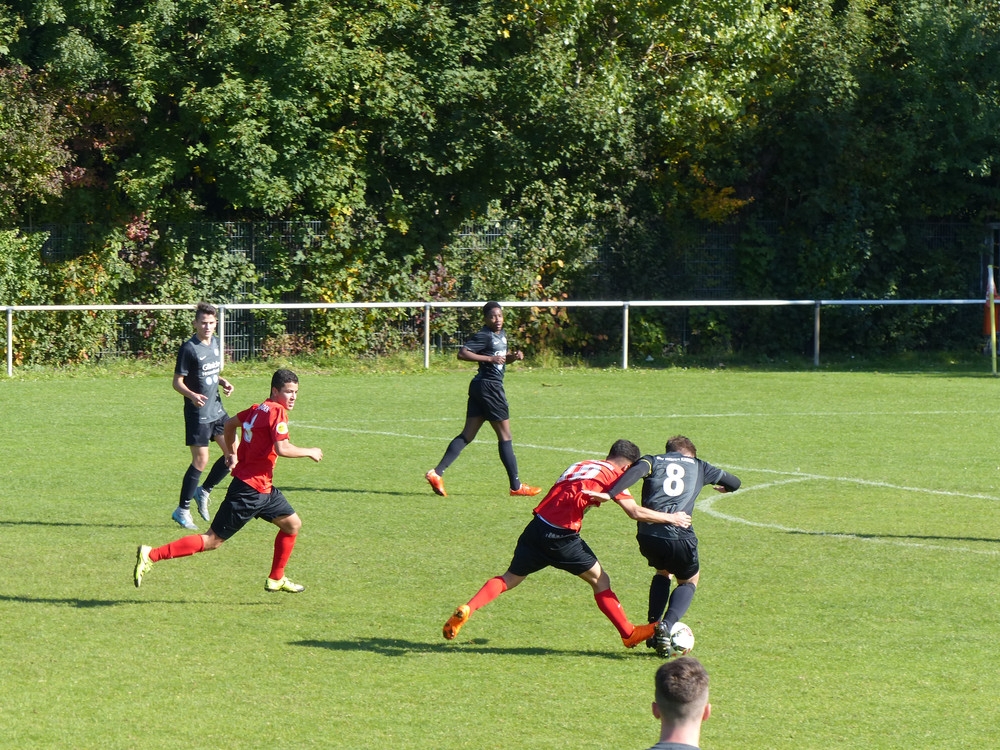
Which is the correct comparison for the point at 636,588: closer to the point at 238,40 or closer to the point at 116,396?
the point at 116,396

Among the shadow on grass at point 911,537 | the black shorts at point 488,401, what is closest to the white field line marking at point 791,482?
the shadow on grass at point 911,537

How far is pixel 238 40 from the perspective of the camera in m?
26.0

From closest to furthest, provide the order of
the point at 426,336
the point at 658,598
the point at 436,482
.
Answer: the point at 658,598 → the point at 436,482 → the point at 426,336

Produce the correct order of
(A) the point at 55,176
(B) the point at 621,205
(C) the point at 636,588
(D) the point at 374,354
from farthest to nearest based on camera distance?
1. (B) the point at 621,205
2. (D) the point at 374,354
3. (A) the point at 55,176
4. (C) the point at 636,588

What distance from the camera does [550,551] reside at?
773 cm

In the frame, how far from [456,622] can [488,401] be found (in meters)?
5.52

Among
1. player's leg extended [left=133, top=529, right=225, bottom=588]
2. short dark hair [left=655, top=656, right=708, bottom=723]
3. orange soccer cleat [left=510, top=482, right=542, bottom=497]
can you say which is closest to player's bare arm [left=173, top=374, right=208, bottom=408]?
player's leg extended [left=133, top=529, right=225, bottom=588]

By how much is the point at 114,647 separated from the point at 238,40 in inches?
790

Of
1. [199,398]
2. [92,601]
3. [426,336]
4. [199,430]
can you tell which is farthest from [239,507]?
[426,336]

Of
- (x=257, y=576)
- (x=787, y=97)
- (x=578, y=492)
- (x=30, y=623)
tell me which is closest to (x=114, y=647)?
(x=30, y=623)

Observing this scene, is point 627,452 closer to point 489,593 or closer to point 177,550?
point 489,593

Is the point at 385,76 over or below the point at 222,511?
over

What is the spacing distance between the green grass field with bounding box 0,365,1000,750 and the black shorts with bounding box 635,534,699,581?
47 centimetres

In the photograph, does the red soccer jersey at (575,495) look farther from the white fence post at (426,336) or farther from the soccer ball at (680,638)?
the white fence post at (426,336)
